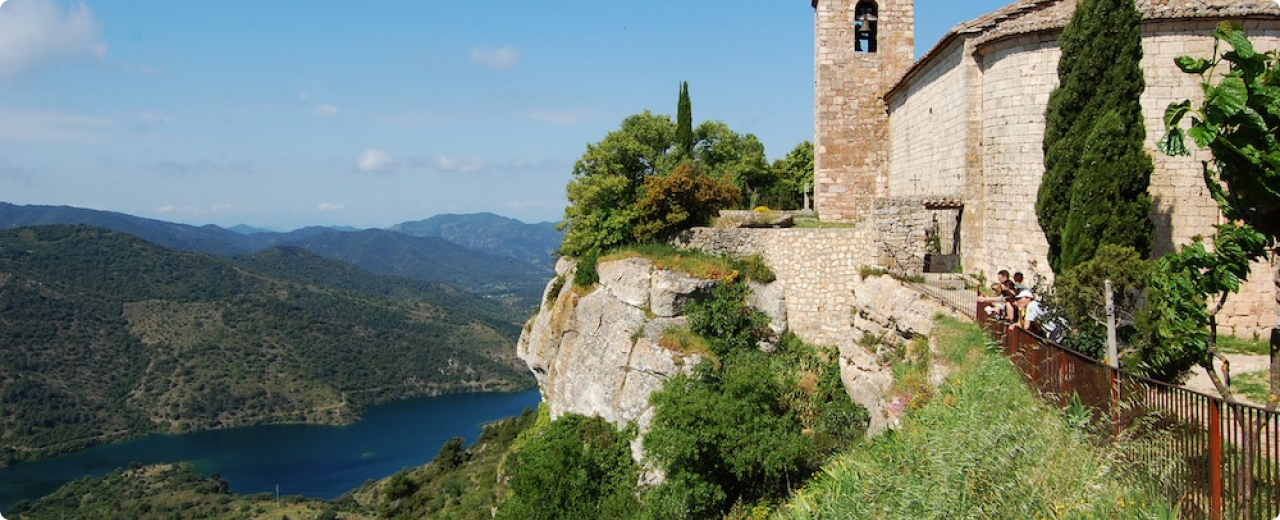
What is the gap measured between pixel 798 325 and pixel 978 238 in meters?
5.45

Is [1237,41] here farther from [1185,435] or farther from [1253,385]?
[1253,385]

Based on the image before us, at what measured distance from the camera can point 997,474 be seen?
7.43 meters

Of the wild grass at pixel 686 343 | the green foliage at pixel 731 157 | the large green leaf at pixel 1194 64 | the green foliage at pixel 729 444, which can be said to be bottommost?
the green foliage at pixel 729 444

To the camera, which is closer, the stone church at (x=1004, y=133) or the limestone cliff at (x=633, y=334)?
the stone church at (x=1004, y=133)

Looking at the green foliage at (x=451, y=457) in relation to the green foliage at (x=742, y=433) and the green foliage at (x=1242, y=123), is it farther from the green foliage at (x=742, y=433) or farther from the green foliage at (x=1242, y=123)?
the green foliage at (x=1242, y=123)

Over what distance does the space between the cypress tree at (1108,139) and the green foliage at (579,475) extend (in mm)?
12260

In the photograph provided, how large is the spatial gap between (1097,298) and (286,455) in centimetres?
11978

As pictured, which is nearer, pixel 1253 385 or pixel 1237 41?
pixel 1237 41

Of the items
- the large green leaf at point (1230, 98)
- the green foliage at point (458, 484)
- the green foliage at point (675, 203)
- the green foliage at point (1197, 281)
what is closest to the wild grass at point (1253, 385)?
the green foliage at point (1197, 281)

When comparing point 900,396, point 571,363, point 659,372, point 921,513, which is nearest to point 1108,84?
point 900,396

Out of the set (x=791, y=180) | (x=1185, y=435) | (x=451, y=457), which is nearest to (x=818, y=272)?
(x=1185, y=435)

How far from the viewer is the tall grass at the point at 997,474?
6969 mm

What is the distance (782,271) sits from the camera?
2175 centimetres

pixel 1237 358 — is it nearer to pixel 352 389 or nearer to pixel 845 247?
pixel 845 247
